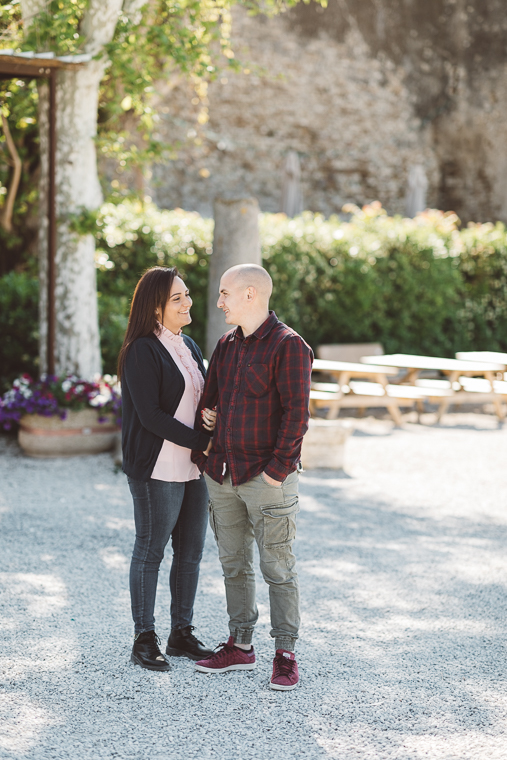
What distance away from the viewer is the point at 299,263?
10.4 metres

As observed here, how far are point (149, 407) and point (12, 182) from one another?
6.18m

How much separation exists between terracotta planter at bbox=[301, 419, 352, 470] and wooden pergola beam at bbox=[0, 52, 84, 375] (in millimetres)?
2342

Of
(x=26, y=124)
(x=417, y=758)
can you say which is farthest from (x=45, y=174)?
(x=417, y=758)

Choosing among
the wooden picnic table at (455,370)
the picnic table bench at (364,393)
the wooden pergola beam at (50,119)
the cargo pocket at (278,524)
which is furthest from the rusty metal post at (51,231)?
the cargo pocket at (278,524)

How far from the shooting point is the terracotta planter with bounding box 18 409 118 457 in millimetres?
6789

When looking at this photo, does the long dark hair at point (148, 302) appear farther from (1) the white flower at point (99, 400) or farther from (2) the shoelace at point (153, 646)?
(1) the white flower at point (99, 400)

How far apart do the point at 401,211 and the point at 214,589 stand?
1608 cm

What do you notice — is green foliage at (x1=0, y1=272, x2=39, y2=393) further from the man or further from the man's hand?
the man's hand

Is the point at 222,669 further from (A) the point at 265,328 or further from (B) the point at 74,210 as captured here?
(B) the point at 74,210

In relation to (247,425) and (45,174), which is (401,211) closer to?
(45,174)

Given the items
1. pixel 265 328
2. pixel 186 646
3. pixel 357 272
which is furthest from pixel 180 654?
pixel 357 272

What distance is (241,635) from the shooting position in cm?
316

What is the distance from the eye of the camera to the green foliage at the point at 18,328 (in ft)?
26.0

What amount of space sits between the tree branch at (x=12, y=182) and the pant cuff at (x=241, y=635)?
605 cm
